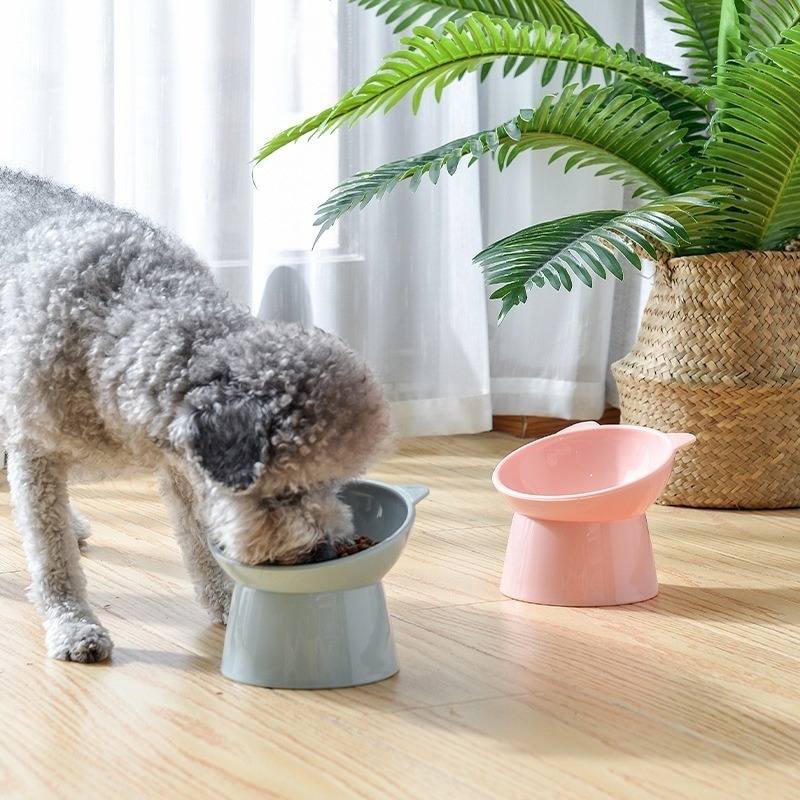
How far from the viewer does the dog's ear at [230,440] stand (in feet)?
4.26

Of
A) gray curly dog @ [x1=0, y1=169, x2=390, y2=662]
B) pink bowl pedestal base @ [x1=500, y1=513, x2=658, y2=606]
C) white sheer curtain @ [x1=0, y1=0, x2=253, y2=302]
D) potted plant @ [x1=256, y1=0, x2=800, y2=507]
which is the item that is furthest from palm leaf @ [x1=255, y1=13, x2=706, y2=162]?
pink bowl pedestal base @ [x1=500, y1=513, x2=658, y2=606]

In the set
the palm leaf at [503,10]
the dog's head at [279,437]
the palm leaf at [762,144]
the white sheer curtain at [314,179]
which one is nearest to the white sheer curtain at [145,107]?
the white sheer curtain at [314,179]

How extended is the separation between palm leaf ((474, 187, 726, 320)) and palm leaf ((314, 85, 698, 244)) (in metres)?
0.17

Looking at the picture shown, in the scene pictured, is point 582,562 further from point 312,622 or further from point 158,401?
point 158,401

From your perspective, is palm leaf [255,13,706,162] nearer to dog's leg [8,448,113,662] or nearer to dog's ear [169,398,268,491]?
dog's leg [8,448,113,662]

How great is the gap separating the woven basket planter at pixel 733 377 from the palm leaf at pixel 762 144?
76 millimetres

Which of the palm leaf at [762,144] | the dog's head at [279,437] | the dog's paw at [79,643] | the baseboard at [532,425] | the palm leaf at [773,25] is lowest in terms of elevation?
the dog's paw at [79,643]

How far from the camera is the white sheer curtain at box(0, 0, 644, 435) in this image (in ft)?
8.79

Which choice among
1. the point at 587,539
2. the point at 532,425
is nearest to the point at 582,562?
the point at 587,539

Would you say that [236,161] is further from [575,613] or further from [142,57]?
[575,613]

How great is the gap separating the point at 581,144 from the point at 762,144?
370 millimetres

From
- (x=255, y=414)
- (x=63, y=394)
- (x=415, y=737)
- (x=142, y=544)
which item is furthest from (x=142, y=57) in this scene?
(x=415, y=737)

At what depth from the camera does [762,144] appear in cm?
227

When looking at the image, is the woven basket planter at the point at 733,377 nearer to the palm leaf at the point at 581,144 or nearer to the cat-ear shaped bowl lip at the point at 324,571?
the palm leaf at the point at 581,144
